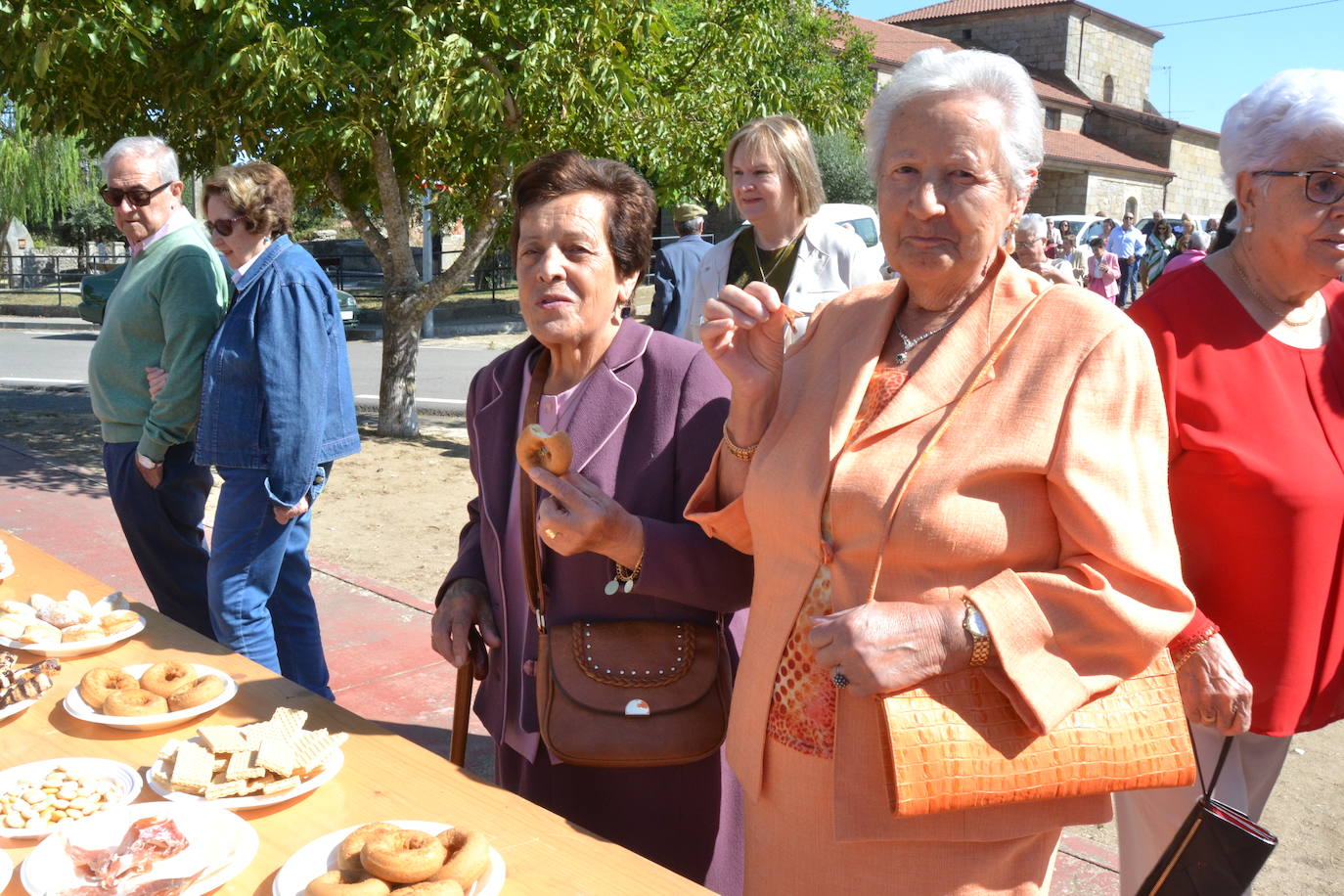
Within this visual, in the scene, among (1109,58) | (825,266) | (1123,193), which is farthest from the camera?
(1109,58)

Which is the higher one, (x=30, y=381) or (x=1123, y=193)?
(x=1123, y=193)

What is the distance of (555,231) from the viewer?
220 cm

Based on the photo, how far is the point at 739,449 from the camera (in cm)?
191

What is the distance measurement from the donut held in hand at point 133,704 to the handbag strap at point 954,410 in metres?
1.37

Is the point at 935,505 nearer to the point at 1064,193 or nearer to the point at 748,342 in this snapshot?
the point at 748,342

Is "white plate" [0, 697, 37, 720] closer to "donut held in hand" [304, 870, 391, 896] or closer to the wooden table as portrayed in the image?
the wooden table

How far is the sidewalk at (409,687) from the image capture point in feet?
11.0

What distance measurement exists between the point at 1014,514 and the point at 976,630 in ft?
0.59

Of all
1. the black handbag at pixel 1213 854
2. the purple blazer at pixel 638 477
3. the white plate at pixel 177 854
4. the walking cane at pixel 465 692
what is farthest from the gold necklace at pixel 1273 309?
the white plate at pixel 177 854

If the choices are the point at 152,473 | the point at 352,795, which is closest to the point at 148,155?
the point at 152,473

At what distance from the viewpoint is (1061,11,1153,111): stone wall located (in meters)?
54.2

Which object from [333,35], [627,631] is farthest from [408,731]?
[333,35]

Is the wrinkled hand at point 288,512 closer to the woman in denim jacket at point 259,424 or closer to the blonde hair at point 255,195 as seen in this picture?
the woman in denim jacket at point 259,424

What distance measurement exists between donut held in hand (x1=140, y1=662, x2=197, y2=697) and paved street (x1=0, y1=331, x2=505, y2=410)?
32.7 ft
